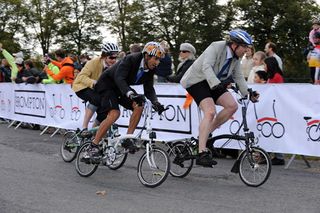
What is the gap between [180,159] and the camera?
791cm

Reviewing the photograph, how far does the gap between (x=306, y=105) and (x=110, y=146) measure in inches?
127

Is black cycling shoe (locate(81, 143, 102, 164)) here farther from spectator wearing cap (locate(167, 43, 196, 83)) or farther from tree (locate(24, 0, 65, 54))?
tree (locate(24, 0, 65, 54))

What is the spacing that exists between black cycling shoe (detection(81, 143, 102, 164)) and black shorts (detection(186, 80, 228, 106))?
1636 mm

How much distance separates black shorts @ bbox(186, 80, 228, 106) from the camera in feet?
25.2

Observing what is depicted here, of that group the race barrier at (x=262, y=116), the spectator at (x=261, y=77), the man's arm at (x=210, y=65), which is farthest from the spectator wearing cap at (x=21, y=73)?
the man's arm at (x=210, y=65)

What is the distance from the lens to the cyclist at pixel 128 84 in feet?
24.9

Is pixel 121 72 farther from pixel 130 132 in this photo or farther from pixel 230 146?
pixel 230 146

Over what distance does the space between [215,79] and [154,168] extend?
4.62 ft

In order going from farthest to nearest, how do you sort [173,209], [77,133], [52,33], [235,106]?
[52,33] → [77,133] → [235,106] → [173,209]

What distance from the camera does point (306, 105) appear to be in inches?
349

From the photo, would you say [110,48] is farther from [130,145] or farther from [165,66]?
[165,66]

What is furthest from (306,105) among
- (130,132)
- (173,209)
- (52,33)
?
(52,33)

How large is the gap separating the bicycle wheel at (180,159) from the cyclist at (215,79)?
1.39 ft

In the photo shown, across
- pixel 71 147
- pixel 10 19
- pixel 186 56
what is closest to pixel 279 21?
pixel 10 19
